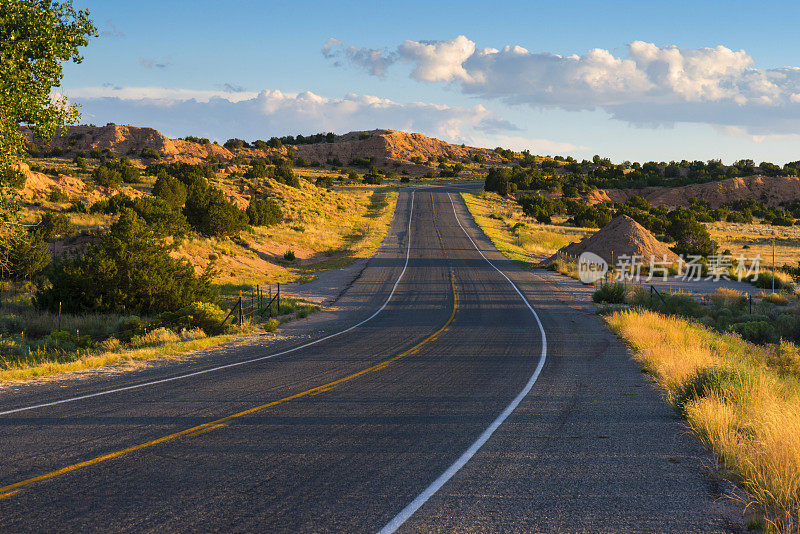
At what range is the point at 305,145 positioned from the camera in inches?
6462

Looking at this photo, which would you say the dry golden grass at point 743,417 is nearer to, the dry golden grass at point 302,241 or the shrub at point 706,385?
the shrub at point 706,385

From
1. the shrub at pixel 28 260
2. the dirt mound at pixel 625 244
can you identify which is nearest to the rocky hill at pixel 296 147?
the shrub at pixel 28 260

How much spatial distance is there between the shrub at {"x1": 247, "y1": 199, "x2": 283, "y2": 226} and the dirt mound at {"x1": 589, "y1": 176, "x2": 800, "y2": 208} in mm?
72008

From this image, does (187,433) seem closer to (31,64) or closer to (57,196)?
(31,64)

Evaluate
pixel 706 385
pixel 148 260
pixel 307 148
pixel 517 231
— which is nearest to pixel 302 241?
pixel 517 231

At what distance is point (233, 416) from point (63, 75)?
1370 cm

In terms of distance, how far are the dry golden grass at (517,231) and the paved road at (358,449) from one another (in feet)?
122

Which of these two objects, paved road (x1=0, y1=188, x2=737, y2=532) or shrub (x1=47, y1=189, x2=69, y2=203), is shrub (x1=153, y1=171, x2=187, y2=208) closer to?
shrub (x1=47, y1=189, x2=69, y2=203)

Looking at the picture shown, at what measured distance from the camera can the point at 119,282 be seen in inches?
917

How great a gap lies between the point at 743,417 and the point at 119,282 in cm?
2309

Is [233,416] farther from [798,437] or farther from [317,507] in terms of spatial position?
[798,437]

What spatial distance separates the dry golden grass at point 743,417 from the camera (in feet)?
18.4

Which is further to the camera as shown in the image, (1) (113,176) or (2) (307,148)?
(2) (307,148)

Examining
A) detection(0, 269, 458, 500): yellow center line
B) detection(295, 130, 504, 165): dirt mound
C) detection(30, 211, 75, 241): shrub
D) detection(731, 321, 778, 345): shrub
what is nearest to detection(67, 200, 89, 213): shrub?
Result: detection(30, 211, 75, 241): shrub
